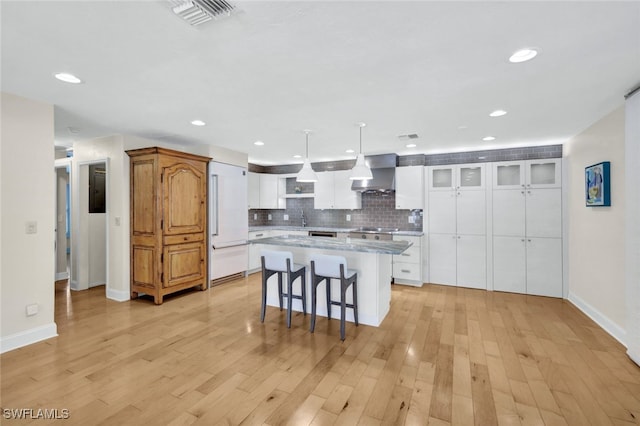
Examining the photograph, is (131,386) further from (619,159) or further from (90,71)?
(619,159)

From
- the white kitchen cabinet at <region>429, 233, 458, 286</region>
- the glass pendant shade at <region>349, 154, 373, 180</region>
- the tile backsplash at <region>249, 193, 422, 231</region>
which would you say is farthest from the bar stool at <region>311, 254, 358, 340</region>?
the tile backsplash at <region>249, 193, 422, 231</region>

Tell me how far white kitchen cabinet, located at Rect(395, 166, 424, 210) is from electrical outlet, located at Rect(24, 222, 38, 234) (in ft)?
16.9

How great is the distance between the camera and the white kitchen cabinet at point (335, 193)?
5984 millimetres

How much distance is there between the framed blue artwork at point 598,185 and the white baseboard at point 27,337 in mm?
6333

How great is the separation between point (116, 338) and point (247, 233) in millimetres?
3023

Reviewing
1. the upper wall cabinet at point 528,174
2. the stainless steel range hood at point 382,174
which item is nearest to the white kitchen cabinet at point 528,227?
the upper wall cabinet at point 528,174

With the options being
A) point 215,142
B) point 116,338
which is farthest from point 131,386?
point 215,142

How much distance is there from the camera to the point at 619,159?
3051mm

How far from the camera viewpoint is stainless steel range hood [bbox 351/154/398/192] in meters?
5.49

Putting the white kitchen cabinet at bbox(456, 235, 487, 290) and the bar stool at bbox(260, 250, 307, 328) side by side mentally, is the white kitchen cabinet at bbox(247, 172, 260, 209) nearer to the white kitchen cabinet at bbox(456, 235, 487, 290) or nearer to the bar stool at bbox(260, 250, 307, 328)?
the bar stool at bbox(260, 250, 307, 328)

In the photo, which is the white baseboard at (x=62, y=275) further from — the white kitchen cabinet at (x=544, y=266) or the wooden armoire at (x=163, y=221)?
the white kitchen cabinet at (x=544, y=266)

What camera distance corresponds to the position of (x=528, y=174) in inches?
183

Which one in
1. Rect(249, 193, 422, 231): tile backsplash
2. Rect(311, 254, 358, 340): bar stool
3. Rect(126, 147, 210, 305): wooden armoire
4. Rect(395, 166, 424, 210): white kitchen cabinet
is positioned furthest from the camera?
Rect(249, 193, 422, 231): tile backsplash

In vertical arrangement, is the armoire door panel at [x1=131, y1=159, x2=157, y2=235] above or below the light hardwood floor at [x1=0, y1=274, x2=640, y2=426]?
above
